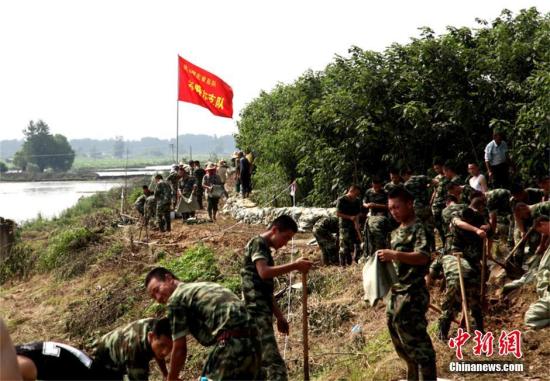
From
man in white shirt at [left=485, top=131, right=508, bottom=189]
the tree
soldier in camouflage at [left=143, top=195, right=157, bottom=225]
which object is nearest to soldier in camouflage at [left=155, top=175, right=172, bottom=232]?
soldier in camouflage at [left=143, top=195, right=157, bottom=225]

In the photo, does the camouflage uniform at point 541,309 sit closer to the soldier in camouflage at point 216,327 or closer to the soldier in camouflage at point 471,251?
the soldier in camouflage at point 471,251

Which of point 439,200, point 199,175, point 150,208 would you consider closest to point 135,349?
point 439,200

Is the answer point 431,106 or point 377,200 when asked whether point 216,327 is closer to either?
point 377,200

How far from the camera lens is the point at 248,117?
28.8m

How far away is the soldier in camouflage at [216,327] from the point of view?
496cm

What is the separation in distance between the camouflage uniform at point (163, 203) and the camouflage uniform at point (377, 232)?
8.22m

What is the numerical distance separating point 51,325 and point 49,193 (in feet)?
206

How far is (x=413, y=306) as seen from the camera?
5.69 m

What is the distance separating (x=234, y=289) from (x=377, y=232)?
11.3 ft

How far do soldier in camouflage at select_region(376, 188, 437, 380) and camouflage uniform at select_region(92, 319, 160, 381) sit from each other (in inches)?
78.6

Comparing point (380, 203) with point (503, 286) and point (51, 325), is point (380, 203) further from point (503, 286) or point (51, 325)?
point (51, 325)

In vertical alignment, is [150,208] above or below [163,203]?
below

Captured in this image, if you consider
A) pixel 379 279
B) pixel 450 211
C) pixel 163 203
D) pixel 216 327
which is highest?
pixel 450 211

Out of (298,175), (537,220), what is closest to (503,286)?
(537,220)
